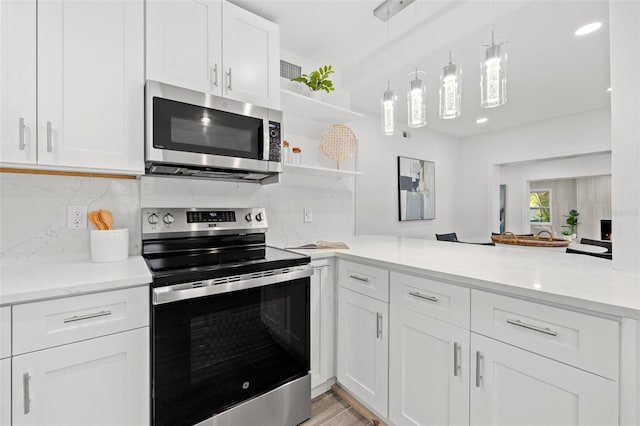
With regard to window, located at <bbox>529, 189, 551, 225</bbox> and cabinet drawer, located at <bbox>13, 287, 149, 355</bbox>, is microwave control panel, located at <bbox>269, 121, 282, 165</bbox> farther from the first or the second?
window, located at <bbox>529, 189, 551, 225</bbox>

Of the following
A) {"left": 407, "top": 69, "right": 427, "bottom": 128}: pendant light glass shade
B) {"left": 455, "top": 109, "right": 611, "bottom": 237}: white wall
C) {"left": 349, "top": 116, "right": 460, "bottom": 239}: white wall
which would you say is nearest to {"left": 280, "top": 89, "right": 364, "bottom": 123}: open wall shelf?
{"left": 407, "top": 69, "right": 427, "bottom": 128}: pendant light glass shade

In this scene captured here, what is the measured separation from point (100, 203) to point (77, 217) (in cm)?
12

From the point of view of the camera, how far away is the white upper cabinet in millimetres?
1547

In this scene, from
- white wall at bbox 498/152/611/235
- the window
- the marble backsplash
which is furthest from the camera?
the window

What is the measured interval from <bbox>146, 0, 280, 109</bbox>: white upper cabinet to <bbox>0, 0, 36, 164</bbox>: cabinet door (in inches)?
17.3

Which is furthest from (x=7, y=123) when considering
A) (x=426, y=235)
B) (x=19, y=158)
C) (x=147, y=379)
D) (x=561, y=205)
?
(x=561, y=205)

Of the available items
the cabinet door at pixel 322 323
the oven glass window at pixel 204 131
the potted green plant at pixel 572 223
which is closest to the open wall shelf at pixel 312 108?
the oven glass window at pixel 204 131

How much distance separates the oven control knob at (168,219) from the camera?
5.67 feet

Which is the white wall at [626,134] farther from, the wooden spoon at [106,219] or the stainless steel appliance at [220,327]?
the wooden spoon at [106,219]

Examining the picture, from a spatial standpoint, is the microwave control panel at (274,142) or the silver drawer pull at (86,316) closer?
the silver drawer pull at (86,316)

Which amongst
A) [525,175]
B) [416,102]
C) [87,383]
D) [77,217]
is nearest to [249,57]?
[416,102]

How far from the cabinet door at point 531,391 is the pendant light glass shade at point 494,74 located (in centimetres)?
114

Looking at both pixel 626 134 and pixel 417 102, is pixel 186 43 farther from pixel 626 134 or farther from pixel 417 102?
pixel 626 134

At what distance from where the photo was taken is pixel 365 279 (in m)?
1.70
